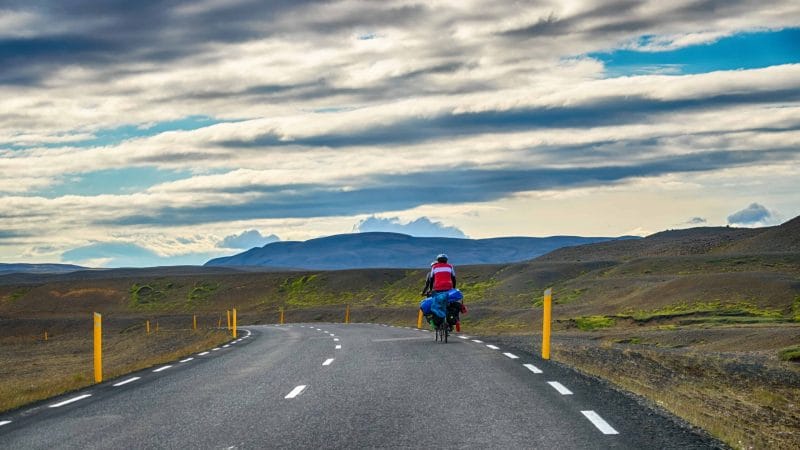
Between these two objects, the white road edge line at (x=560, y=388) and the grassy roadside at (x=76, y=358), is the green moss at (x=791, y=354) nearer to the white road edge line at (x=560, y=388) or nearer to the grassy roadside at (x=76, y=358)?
the white road edge line at (x=560, y=388)

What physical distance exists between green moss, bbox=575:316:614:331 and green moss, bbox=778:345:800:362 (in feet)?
51.5

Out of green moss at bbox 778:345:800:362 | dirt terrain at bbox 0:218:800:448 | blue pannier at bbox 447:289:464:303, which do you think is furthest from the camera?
blue pannier at bbox 447:289:464:303

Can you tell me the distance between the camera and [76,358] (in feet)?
135

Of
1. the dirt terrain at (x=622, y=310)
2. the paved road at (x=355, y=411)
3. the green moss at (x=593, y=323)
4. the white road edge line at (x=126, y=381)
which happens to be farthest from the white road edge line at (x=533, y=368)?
the green moss at (x=593, y=323)

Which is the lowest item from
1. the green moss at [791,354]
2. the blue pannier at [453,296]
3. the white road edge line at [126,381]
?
the green moss at [791,354]

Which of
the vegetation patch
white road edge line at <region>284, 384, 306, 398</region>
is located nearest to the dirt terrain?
the vegetation patch

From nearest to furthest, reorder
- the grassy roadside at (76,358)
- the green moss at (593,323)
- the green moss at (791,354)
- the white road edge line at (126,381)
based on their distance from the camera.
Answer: the white road edge line at (126,381), the grassy roadside at (76,358), the green moss at (791,354), the green moss at (593,323)

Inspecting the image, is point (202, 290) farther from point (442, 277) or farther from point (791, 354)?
point (791, 354)

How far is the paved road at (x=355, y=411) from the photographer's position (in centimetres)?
917

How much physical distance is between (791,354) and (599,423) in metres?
14.6

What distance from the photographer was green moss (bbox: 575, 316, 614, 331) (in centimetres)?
3916

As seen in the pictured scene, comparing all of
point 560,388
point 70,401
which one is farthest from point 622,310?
point 70,401

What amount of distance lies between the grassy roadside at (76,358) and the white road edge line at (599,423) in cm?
912

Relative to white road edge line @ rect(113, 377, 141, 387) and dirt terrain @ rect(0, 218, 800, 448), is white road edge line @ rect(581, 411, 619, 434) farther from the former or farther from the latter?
white road edge line @ rect(113, 377, 141, 387)
